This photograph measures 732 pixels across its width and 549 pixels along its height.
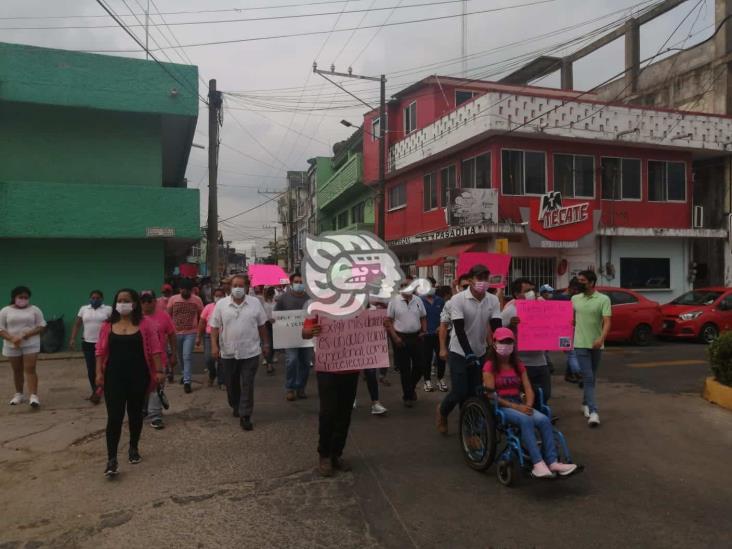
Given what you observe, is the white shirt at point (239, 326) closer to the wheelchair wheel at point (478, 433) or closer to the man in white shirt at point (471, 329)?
the man in white shirt at point (471, 329)

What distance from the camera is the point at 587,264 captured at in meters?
19.8

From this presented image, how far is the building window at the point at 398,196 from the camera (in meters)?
24.9

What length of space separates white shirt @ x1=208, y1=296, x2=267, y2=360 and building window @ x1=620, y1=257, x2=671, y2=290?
16.9 meters

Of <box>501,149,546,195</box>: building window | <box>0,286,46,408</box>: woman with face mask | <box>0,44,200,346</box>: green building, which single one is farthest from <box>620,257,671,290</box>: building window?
<box>0,286,46,408</box>: woman with face mask

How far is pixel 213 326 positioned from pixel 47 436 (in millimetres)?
2195

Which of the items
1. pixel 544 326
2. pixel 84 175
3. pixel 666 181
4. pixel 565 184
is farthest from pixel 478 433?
pixel 666 181

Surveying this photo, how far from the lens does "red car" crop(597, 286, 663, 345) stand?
1462 cm

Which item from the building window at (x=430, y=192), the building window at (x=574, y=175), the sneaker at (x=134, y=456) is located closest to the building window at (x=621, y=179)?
the building window at (x=574, y=175)

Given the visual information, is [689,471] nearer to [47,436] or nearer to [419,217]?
[47,436]

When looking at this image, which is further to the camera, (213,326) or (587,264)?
(587,264)

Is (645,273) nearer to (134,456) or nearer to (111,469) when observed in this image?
(134,456)

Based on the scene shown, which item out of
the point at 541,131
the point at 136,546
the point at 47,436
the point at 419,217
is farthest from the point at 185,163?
the point at 136,546

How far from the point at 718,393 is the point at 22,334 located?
31.3ft

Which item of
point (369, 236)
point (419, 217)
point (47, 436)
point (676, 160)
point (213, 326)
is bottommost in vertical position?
point (47, 436)
